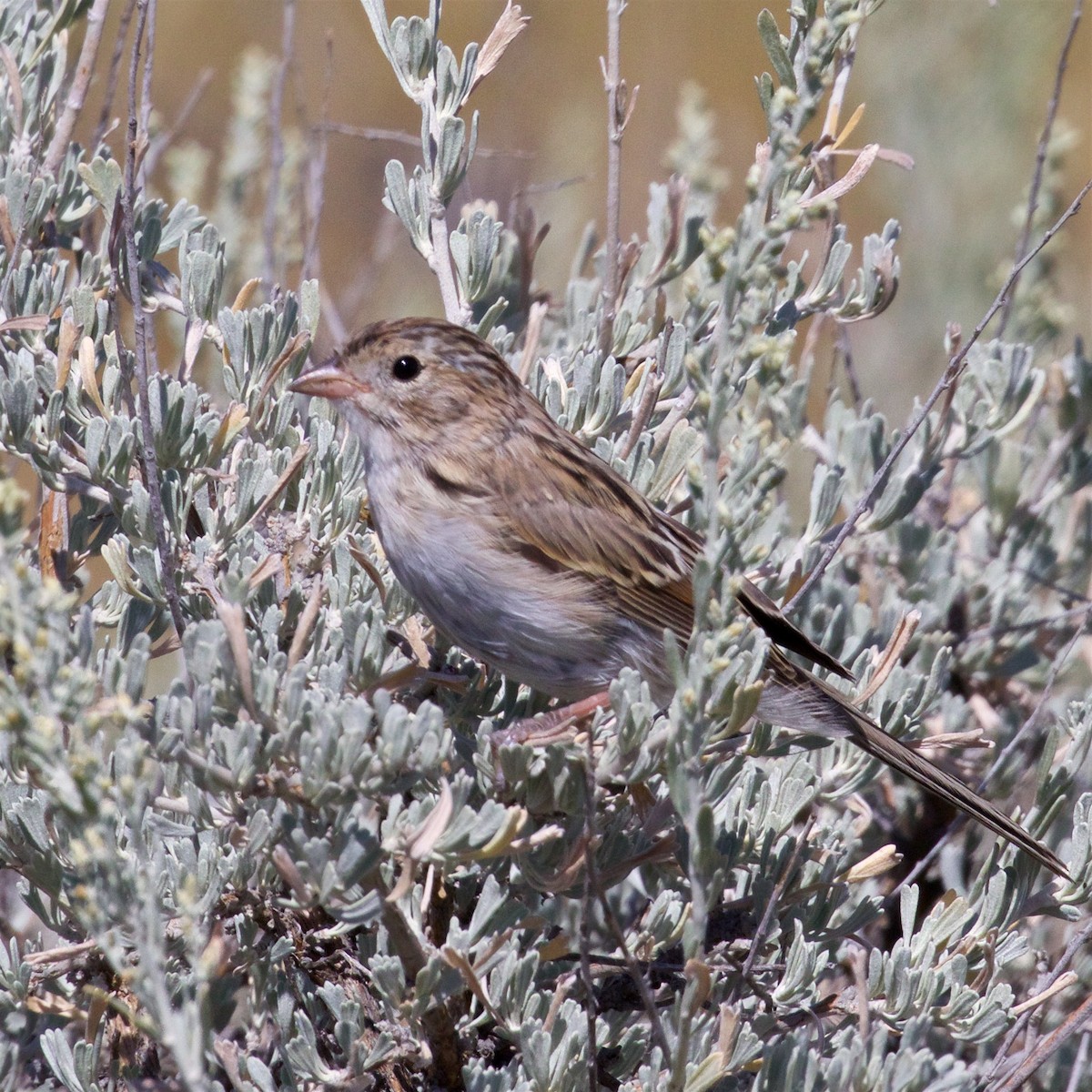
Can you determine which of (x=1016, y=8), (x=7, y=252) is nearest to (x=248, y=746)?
(x=7, y=252)

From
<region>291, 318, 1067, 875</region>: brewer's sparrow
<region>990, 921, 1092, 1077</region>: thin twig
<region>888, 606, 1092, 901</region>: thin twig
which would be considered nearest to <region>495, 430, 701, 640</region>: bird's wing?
<region>291, 318, 1067, 875</region>: brewer's sparrow

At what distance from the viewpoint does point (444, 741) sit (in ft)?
7.56

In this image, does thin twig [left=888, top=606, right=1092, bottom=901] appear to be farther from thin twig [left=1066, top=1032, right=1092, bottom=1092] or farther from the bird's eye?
the bird's eye

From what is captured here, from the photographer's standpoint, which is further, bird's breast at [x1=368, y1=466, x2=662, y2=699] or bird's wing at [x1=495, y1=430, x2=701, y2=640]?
bird's wing at [x1=495, y1=430, x2=701, y2=640]

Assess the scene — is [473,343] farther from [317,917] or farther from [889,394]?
[889,394]

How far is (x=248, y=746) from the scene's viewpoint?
225cm

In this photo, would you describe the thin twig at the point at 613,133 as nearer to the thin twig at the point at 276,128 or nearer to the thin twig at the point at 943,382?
the thin twig at the point at 943,382

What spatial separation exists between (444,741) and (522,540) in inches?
42.9

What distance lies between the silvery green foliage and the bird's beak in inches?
2.6

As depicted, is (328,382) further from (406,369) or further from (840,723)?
(840,723)

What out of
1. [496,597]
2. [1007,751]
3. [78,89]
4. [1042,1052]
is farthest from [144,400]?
[1042,1052]

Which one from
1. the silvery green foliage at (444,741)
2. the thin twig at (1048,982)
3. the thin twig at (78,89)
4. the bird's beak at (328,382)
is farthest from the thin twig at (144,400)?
the thin twig at (1048,982)

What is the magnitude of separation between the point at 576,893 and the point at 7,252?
2.02 meters

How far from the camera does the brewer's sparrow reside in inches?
124
